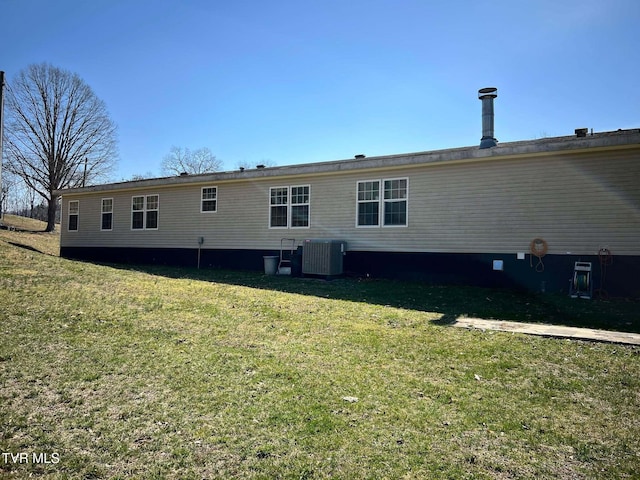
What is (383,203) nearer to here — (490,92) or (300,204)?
(300,204)

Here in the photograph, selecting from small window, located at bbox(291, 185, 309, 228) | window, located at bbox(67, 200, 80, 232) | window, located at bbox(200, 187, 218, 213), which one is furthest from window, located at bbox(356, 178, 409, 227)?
window, located at bbox(67, 200, 80, 232)

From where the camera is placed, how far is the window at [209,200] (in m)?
15.2

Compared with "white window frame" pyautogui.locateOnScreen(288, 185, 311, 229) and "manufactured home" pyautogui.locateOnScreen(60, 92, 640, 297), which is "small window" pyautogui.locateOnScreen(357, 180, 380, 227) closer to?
"manufactured home" pyautogui.locateOnScreen(60, 92, 640, 297)

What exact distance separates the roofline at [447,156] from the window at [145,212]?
1206 millimetres

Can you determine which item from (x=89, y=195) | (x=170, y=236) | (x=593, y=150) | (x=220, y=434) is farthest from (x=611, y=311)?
A: (x=89, y=195)

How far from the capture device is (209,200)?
15352mm

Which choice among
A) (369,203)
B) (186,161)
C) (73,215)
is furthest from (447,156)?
(186,161)

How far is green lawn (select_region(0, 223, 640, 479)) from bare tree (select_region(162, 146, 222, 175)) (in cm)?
4079

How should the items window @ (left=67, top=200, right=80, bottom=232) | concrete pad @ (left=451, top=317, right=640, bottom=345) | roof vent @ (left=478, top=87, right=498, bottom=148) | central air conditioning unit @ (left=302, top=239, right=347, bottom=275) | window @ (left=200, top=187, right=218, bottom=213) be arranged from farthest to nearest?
window @ (left=67, top=200, right=80, bottom=232) → window @ (left=200, top=187, right=218, bottom=213) → central air conditioning unit @ (left=302, top=239, right=347, bottom=275) → roof vent @ (left=478, top=87, right=498, bottom=148) → concrete pad @ (left=451, top=317, right=640, bottom=345)

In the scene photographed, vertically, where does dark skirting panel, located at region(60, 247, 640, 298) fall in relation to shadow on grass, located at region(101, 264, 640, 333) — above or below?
above

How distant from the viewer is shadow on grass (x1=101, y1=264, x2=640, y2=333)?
692cm

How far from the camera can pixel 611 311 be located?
24.8ft

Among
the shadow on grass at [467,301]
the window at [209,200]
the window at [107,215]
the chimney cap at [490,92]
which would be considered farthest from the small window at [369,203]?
the window at [107,215]

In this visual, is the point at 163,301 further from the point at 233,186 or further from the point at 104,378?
the point at 233,186
